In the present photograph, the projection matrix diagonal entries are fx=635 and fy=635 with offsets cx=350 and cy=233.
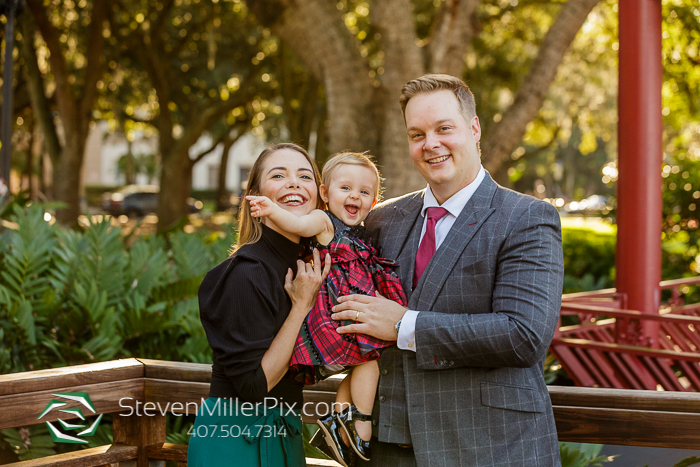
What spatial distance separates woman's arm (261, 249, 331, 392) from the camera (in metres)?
2.31

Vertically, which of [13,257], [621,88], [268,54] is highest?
[268,54]

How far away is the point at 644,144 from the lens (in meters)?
5.22

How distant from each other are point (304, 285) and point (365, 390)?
46cm

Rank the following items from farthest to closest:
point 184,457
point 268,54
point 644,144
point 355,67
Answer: point 268,54 < point 355,67 < point 644,144 < point 184,457

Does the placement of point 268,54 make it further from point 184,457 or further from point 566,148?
point 566,148

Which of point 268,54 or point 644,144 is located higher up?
point 268,54

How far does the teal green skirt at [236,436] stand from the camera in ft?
7.86

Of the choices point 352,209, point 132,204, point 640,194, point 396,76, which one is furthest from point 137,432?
point 132,204

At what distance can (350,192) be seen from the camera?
2.82 m

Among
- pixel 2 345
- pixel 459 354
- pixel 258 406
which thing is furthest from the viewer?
pixel 2 345

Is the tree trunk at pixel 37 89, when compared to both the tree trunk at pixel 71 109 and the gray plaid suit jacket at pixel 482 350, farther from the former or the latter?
the gray plaid suit jacket at pixel 482 350

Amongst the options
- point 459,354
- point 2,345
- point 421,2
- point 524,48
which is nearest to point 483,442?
point 459,354

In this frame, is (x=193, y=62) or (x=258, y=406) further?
(x=193, y=62)

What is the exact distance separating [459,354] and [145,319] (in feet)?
10.8
